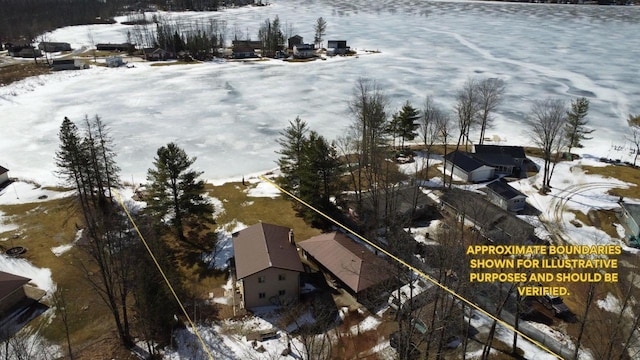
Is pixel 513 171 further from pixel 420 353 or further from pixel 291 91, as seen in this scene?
pixel 291 91

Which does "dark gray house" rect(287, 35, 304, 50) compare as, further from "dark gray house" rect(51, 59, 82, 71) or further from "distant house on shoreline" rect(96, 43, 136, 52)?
"dark gray house" rect(51, 59, 82, 71)

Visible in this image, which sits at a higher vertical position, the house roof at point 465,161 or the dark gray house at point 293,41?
the dark gray house at point 293,41

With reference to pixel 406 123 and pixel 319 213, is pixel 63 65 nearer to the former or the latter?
pixel 406 123

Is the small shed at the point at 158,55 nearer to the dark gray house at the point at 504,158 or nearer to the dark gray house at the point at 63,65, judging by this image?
the dark gray house at the point at 63,65

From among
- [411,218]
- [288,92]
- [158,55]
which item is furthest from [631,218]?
[158,55]

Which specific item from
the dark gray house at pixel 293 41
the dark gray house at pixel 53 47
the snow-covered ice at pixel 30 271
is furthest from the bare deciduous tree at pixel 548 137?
the dark gray house at pixel 53 47

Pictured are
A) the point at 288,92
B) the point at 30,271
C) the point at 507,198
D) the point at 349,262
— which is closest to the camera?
the point at 349,262
